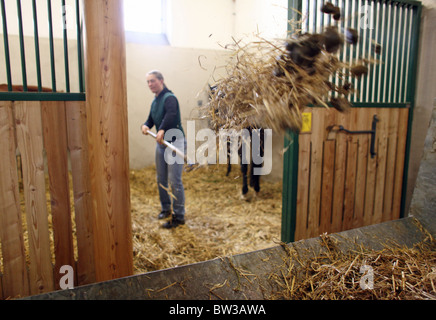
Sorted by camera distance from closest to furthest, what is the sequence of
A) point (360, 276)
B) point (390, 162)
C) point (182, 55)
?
point (360, 276), point (390, 162), point (182, 55)

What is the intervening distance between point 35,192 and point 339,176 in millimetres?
2300

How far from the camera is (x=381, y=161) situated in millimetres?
2904

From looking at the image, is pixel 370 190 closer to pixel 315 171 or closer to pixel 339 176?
pixel 339 176

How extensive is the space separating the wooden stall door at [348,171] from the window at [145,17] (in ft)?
12.9

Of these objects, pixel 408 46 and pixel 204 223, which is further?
pixel 204 223

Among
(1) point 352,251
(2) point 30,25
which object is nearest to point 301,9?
(1) point 352,251

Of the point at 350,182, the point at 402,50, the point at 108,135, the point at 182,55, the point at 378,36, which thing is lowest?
the point at 350,182

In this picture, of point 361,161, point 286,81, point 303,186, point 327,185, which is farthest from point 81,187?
point 361,161

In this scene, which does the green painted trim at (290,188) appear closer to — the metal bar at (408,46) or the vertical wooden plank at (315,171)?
the vertical wooden plank at (315,171)

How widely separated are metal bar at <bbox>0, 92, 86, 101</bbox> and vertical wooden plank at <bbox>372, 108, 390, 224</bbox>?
2507 mm

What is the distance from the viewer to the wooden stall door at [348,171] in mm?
2545

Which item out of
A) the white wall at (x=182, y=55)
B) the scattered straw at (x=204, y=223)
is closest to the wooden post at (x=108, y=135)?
the scattered straw at (x=204, y=223)
